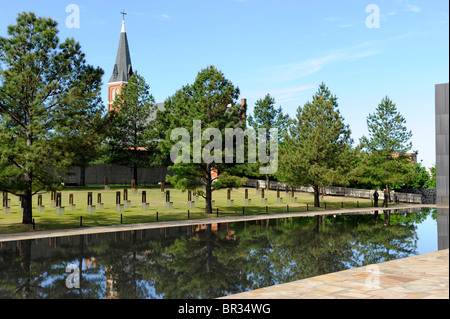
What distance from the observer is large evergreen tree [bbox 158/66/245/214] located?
30078mm

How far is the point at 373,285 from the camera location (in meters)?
11.6

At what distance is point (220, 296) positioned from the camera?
10859 millimetres

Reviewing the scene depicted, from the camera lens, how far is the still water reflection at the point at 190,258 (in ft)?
38.8

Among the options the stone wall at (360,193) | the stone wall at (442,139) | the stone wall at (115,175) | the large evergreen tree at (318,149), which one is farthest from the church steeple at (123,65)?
the stone wall at (442,139)

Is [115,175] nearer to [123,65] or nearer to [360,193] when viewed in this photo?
[360,193]

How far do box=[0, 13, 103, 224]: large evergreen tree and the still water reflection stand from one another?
5.85 meters

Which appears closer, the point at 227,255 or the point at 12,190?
the point at 227,255

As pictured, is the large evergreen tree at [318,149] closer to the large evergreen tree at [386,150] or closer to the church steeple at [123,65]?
the large evergreen tree at [386,150]

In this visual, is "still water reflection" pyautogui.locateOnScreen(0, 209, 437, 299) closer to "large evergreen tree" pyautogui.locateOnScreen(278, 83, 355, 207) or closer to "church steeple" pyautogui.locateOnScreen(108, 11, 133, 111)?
"large evergreen tree" pyautogui.locateOnScreen(278, 83, 355, 207)

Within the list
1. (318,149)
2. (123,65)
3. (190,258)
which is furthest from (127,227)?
(123,65)

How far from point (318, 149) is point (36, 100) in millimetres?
25871
